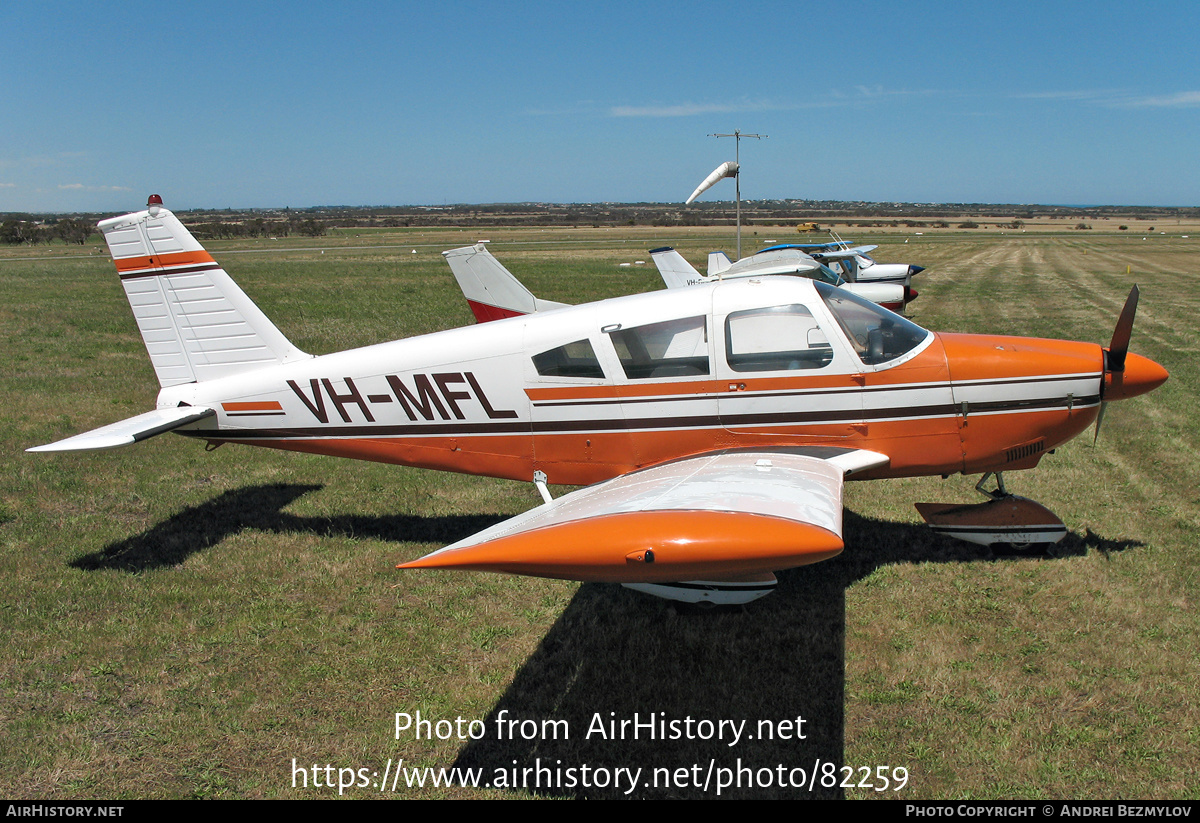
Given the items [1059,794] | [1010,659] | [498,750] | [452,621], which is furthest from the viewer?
[452,621]

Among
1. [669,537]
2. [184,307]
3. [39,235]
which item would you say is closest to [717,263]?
[184,307]

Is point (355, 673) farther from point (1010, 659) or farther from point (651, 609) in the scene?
point (1010, 659)

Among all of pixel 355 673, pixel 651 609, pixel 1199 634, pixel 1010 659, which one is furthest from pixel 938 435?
pixel 355 673

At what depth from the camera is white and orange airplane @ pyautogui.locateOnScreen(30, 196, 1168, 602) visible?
17.9 ft

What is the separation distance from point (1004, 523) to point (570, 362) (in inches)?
150

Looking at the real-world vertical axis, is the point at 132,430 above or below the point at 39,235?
below

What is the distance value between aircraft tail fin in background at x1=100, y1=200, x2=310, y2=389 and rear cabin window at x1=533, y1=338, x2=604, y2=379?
7.64ft

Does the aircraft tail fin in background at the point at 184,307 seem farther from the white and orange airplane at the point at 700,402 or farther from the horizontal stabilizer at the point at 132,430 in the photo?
the horizontal stabilizer at the point at 132,430

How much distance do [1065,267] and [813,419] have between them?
38418mm

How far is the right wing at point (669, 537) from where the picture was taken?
3.55 meters

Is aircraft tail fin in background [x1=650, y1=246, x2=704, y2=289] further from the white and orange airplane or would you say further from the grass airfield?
the white and orange airplane

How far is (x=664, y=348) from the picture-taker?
222 inches

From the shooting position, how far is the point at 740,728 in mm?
4262

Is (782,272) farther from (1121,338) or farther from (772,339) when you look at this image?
(772,339)
